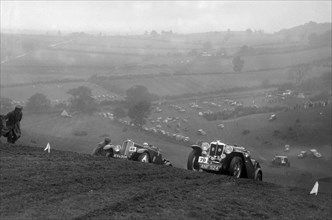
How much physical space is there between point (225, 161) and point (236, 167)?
0.49m

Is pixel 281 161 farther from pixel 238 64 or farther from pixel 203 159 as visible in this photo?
pixel 238 64

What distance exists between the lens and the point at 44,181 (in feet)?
36.1

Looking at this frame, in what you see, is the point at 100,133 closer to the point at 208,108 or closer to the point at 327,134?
the point at 208,108

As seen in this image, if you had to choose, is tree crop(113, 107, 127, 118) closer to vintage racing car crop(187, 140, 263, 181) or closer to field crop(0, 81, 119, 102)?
field crop(0, 81, 119, 102)

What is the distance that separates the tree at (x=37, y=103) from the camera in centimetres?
7175

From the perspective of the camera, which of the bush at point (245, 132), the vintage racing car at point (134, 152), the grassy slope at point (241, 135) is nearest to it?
the vintage racing car at point (134, 152)

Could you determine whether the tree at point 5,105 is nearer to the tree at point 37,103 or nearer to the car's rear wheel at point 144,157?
the tree at point 37,103

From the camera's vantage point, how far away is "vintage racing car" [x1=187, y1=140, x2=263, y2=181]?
16.8 m

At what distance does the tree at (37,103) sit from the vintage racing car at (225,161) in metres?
58.3

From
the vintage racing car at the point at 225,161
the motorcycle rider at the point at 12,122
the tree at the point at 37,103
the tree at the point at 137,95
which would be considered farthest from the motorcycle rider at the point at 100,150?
the tree at the point at 137,95

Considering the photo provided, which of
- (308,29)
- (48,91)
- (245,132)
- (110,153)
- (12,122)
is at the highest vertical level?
(308,29)

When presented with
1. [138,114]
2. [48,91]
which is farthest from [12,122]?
[48,91]

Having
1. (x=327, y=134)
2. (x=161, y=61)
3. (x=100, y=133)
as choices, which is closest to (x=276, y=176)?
(x=327, y=134)

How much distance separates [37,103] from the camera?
7238 centimetres
